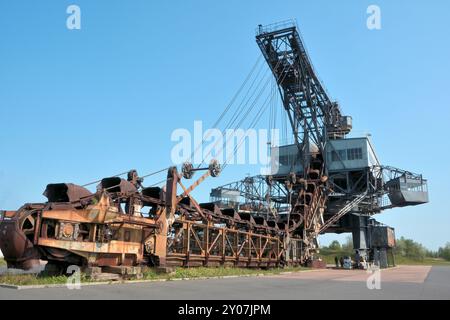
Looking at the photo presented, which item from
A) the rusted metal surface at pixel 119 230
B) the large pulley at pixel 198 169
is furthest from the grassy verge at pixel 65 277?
the large pulley at pixel 198 169

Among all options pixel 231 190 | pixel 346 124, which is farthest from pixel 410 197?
pixel 231 190

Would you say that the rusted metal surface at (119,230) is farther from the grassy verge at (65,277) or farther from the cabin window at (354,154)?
the cabin window at (354,154)

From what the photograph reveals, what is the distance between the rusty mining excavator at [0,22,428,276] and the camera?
533 inches

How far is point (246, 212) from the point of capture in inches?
1120

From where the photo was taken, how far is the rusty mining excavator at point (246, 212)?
13539 millimetres

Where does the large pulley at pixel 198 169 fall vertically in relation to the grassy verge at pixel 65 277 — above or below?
above

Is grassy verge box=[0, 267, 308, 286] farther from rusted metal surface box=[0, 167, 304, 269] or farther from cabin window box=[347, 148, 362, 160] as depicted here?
cabin window box=[347, 148, 362, 160]

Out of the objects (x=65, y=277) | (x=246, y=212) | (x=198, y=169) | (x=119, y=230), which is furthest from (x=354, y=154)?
(x=65, y=277)

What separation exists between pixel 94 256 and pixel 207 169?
8156 mm

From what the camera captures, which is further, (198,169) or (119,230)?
(198,169)

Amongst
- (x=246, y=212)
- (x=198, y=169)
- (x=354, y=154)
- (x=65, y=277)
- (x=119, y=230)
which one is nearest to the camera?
(x=65, y=277)

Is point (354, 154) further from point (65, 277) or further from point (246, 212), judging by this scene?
point (65, 277)
